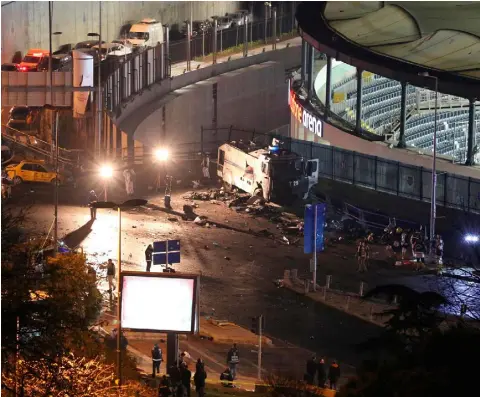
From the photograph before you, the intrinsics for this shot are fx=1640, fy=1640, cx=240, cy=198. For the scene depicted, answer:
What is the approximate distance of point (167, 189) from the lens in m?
50.2

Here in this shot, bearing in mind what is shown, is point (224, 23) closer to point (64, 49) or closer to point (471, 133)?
point (64, 49)

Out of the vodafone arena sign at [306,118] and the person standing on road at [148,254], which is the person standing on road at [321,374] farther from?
the vodafone arena sign at [306,118]

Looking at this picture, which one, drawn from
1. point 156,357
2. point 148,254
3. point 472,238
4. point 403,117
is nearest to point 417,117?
point 403,117

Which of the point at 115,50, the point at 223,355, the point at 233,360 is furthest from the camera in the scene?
the point at 115,50

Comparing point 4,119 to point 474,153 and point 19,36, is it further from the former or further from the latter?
point 474,153

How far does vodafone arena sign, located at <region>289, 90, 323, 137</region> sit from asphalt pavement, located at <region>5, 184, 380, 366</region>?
6124 millimetres

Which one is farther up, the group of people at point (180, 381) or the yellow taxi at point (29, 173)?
the group of people at point (180, 381)

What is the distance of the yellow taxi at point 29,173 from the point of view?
48.5 m

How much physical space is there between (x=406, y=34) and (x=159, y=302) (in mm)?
27609

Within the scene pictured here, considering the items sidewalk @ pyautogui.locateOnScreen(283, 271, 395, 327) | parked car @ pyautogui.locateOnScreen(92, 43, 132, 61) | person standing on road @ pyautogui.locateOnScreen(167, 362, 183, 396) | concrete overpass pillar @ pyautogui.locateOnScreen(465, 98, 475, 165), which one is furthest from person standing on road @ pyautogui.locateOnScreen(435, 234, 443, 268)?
parked car @ pyautogui.locateOnScreen(92, 43, 132, 61)

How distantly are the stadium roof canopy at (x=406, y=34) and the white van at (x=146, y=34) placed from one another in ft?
30.3

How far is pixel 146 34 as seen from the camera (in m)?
70.1

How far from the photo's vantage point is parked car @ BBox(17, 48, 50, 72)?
193 ft

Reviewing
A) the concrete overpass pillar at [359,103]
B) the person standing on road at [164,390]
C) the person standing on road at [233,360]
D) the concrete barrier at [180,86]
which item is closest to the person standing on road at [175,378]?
the person standing on road at [164,390]
